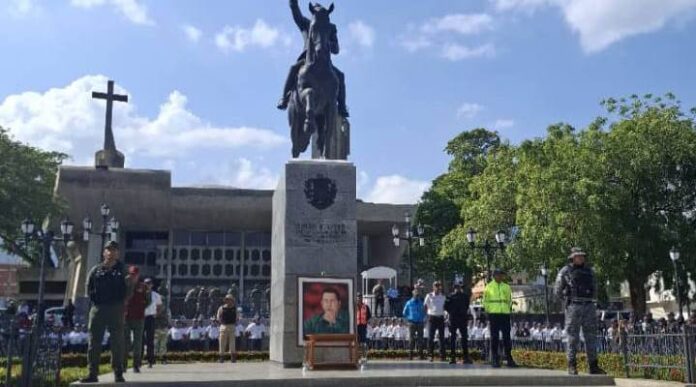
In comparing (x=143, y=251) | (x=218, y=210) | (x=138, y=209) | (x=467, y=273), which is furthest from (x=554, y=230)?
(x=143, y=251)

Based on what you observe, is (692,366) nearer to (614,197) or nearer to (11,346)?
(11,346)

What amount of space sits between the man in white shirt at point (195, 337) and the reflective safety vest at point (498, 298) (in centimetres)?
1424

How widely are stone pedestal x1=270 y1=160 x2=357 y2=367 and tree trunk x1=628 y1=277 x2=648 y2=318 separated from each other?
856 inches

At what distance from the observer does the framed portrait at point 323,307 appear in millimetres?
13078

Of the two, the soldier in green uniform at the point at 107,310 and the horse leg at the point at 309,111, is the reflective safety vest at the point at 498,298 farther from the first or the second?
the soldier in green uniform at the point at 107,310

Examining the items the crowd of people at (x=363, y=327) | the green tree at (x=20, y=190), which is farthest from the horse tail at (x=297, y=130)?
the green tree at (x=20, y=190)

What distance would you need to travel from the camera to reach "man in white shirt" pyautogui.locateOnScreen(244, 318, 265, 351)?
79.1ft

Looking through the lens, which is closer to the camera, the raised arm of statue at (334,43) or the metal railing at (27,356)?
the metal railing at (27,356)

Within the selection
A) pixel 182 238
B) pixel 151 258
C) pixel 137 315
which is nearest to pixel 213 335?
pixel 137 315

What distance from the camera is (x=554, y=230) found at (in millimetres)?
29969

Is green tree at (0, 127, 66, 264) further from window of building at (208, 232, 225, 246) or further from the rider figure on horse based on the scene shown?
the rider figure on horse

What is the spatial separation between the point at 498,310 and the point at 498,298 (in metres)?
0.22

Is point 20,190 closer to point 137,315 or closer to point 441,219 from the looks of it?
point 441,219

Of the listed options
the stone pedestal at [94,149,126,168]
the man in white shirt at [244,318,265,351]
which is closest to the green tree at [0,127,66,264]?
the stone pedestal at [94,149,126,168]
